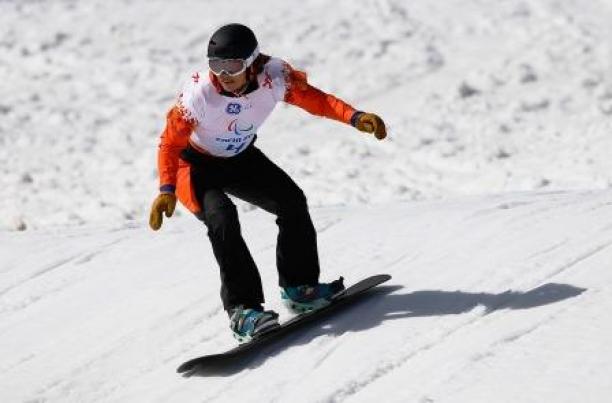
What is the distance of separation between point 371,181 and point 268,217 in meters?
2.86

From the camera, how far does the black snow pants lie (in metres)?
4.94

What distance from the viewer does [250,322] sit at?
16.2 ft

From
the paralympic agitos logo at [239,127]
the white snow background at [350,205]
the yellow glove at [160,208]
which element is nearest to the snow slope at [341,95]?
the white snow background at [350,205]

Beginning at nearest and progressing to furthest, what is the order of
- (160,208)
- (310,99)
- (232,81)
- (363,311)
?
(160,208) < (232,81) < (310,99) < (363,311)

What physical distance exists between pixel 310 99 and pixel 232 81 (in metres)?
0.49

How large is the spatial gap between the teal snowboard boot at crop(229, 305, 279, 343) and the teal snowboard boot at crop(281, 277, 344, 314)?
1.30 feet

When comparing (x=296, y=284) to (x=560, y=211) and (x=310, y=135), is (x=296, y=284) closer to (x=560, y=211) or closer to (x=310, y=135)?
(x=560, y=211)

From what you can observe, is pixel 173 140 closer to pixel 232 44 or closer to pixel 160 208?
pixel 160 208

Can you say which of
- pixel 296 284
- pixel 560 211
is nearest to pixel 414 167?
pixel 560 211

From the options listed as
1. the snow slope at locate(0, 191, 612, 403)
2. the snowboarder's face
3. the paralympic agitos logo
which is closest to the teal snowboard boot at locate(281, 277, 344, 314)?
the snow slope at locate(0, 191, 612, 403)

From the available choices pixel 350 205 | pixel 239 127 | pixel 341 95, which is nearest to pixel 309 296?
pixel 239 127

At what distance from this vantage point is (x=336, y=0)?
1616 centimetres

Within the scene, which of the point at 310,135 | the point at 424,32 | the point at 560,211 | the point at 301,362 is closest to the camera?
the point at 301,362

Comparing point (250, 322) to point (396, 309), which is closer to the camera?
point (250, 322)
